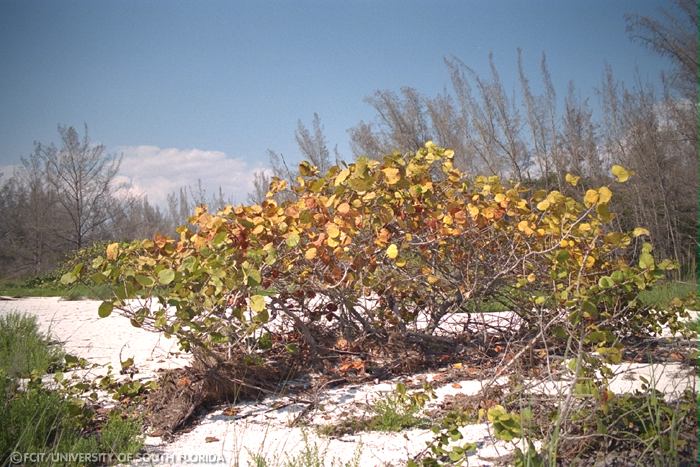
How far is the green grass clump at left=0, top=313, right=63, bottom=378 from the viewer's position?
268cm

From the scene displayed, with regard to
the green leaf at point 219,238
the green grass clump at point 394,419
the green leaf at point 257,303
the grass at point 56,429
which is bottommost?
the green grass clump at point 394,419

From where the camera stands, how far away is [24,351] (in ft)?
9.64

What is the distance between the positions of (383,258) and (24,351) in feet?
7.80

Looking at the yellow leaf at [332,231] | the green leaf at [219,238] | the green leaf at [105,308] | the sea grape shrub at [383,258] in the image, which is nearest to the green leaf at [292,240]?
the sea grape shrub at [383,258]

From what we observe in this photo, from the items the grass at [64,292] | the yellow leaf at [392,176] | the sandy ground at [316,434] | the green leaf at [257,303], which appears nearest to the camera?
the sandy ground at [316,434]

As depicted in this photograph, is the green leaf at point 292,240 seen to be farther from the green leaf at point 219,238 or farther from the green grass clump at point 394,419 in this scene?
the green grass clump at point 394,419

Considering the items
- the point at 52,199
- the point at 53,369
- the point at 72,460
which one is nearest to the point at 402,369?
the point at 72,460

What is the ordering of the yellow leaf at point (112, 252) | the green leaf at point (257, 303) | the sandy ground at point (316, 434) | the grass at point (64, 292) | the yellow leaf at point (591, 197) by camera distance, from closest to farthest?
the sandy ground at point (316, 434) → the green leaf at point (257, 303) → the yellow leaf at point (591, 197) → the yellow leaf at point (112, 252) → the grass at point (64, 292)

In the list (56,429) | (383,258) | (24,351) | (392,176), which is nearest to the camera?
(56,429)

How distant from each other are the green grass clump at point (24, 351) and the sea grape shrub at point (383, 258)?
848 mm

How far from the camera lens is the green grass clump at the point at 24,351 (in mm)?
2678

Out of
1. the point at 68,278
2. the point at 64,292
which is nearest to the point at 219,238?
the point at 68,278

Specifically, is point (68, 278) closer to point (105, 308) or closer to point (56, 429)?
point (105, 308)

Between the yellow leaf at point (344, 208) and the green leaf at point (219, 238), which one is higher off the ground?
the yellow leaf at point (344, 208)
